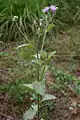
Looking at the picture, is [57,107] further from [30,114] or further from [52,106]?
[30,114]

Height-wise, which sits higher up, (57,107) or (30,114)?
(30,114)

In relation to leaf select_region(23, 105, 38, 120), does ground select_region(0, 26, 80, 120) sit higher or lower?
lower

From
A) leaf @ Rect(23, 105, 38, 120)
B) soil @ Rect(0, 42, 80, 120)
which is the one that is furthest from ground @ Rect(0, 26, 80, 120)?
leaf @ Rect(23, 105, 38, 120)

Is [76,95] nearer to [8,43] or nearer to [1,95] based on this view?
[1,95]

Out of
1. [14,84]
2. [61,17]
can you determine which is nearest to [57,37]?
[61,17]

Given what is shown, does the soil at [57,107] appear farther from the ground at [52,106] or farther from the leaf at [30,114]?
the leaf at [30,114]

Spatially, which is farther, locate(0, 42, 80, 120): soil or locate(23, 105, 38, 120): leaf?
locate(0, 42, 80, 120): soil

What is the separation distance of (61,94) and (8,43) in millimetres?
1933

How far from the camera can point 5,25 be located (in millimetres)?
5121

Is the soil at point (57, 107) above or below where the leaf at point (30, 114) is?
below

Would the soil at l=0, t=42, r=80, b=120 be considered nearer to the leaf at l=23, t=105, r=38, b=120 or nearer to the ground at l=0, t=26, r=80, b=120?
the ground at l=0, t=26, r=80, b=120

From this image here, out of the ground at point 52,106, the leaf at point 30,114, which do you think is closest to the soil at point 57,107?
the ground at point 52,106

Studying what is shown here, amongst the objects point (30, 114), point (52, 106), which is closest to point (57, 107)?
point (52, 106)

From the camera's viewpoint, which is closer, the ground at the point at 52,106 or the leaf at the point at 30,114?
the leaf at the point at 30,114
